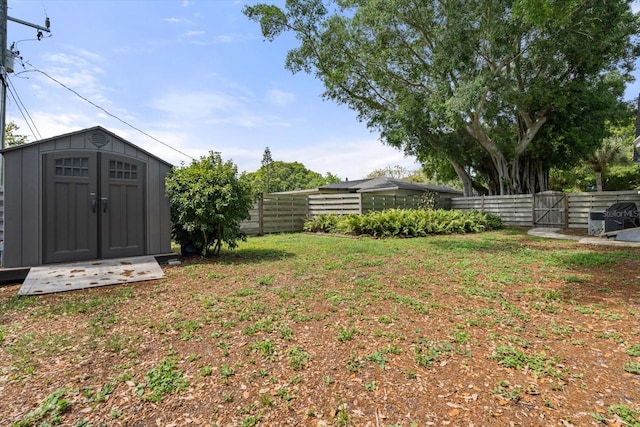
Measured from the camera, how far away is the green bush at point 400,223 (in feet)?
31.2

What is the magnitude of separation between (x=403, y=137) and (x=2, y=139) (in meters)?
13.2

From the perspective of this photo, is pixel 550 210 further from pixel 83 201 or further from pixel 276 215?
Answer: pixel 83 201

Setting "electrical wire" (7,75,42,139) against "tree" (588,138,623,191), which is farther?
"tree" (588,138,623,191)

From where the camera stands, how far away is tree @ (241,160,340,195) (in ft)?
141

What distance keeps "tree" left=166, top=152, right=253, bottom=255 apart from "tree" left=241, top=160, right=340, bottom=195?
113 feet

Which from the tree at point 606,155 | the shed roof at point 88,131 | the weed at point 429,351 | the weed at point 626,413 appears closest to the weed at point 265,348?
the weed at point 429,351

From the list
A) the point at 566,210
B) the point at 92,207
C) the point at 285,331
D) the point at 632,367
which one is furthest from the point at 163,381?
the point at 566,210

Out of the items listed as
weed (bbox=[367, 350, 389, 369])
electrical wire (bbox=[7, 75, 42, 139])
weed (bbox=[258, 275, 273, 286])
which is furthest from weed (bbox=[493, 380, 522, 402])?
electrical wire (bbox=[7, 75, 42, 139])

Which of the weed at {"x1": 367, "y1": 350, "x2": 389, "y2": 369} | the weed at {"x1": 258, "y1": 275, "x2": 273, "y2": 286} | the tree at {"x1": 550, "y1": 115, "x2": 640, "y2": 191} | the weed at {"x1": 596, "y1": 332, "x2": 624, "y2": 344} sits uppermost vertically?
the tree at {"x1": 550, "y1": 115, "x2": 640, "y2": 191}

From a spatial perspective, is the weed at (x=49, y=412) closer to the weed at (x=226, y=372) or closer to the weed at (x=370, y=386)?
the weed at (x=226, y=372)

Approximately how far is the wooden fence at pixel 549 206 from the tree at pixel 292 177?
2785 cm

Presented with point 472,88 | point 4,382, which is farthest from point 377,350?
point 472,88

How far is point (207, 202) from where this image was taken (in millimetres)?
5672

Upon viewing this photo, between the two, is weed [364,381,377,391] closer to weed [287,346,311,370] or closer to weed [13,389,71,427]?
weed [287,346,311,370]
